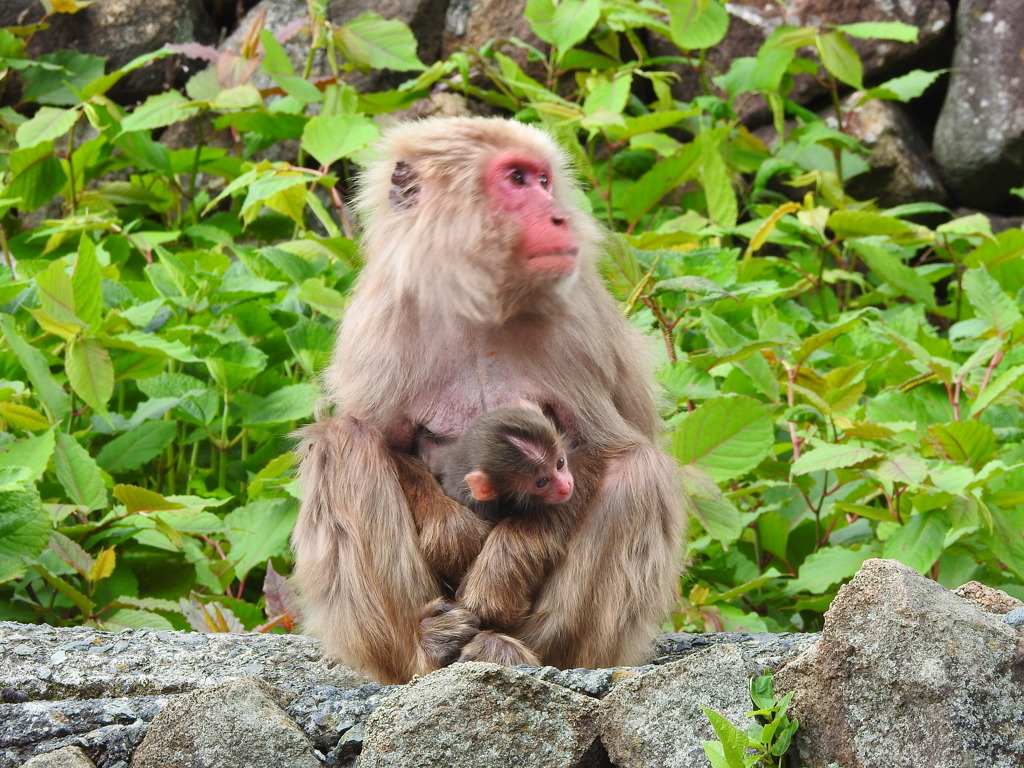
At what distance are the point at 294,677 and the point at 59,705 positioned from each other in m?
0.76

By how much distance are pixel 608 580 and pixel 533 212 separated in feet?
3.30

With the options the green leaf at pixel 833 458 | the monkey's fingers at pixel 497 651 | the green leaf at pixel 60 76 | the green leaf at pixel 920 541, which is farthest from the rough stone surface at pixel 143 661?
the green leaf at pixel 60 76

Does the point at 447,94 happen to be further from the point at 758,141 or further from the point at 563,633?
the point at 563,633

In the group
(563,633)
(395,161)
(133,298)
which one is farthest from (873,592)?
(133,298)

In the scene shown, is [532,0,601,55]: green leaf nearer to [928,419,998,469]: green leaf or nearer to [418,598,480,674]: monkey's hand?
[928,419,998,469]: green leaf

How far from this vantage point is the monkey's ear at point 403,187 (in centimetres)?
366

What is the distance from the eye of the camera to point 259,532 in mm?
4723

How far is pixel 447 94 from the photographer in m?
8.11

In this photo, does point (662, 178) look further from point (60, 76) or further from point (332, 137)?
point (60, 76)

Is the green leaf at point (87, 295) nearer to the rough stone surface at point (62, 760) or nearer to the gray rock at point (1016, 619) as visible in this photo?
the rough stone surface at point (62, 760)

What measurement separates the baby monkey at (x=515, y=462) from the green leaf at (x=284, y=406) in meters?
2.16

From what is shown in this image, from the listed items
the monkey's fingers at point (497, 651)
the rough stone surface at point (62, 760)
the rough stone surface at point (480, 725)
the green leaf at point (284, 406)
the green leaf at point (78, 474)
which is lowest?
the green leaf at point (284, 406)

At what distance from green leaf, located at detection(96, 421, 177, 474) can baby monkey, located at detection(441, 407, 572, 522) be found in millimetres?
2497

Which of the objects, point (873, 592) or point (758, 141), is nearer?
point (873, 592)
